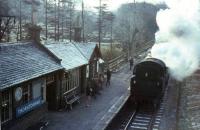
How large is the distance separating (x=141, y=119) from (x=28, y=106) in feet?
24.4

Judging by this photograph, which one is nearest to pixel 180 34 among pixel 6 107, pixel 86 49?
pixel 86 49

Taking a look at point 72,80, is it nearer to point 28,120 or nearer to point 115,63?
point 28,120

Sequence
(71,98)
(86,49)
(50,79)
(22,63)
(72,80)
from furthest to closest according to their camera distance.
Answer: (86,49) → (72,80) → (71,98) → (50,79) → (22,63)

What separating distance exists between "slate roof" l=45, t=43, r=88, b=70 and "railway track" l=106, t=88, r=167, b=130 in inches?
199

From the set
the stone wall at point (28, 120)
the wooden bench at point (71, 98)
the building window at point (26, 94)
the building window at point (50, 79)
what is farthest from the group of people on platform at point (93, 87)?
the building window at point (26, 94)

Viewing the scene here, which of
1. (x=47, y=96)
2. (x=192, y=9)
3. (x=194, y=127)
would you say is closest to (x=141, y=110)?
(x=194, y=127)

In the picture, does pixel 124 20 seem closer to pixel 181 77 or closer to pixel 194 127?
pixel 181 77

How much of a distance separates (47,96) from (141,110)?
6678 millimetres

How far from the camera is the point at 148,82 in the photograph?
2280 centimetres

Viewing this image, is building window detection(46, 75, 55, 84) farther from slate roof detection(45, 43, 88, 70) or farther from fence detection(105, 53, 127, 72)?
fence detection(105, 53, 127, 72)

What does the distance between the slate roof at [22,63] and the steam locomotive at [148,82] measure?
212 inches

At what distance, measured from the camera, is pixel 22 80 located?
16188 mm

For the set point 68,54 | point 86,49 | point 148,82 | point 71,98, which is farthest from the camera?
point 86,49

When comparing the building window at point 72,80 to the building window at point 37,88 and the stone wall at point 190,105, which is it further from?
the stone wall at point 190,105
